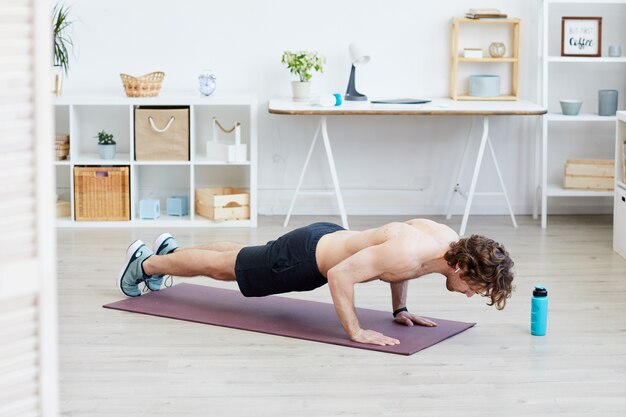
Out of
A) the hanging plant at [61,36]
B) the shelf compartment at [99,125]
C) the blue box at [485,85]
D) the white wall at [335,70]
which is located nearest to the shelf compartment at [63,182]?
the shelf compartment at [99,125]

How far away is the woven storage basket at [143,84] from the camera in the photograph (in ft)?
20.8

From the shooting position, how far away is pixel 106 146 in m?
6.46

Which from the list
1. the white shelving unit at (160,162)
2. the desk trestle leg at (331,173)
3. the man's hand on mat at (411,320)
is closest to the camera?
the man's hand on mat at (411,320)

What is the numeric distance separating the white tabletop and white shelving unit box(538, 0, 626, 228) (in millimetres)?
443

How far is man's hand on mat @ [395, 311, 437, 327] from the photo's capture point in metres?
4.38

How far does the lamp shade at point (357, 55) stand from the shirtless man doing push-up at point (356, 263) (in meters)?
2.23

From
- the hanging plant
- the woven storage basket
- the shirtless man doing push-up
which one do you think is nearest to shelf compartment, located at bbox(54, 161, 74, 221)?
the hanging plant

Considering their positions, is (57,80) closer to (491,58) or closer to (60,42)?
(60,42)

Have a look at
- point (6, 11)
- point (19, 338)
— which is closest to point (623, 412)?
point (19, 338)

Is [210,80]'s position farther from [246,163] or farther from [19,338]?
[19,338]

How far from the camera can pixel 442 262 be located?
13.2 feet

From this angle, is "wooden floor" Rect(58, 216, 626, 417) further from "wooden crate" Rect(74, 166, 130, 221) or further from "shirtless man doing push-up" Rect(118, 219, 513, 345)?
"wooden crate" Rect(74, 166, 130, 221)

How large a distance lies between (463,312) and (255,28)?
9.11 ft

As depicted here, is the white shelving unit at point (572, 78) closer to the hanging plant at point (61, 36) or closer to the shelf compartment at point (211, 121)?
the shelf compartment at point (211, 121)
